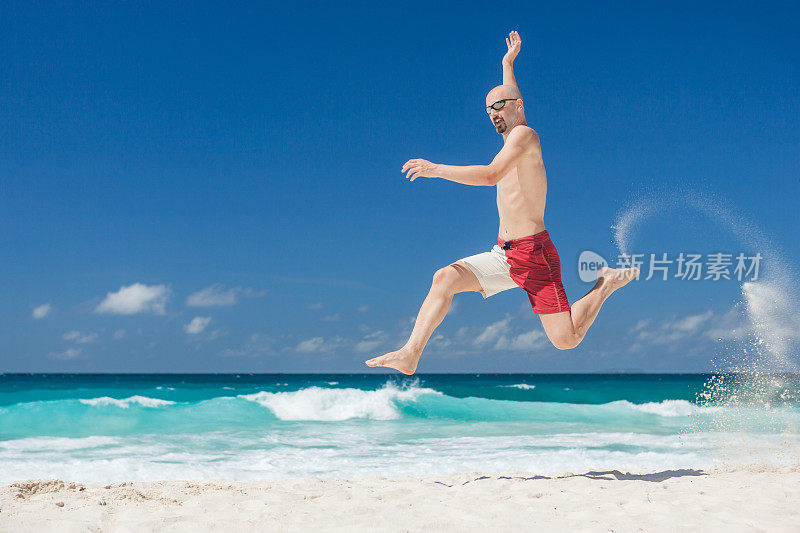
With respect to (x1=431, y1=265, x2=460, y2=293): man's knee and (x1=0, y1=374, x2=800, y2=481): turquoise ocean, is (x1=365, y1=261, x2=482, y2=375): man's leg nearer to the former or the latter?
(x1=431, y1=265, x2=460, y2=293): man's knee

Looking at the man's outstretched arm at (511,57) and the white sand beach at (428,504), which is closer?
the white sand beach at (428,504)

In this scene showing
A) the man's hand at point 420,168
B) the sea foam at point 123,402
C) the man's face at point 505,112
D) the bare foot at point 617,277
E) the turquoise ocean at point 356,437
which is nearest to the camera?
the man's hand at point 420,168

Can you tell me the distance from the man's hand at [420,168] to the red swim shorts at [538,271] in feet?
3.75

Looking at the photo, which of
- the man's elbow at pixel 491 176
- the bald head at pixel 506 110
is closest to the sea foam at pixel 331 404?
the bald head at pixel 506 110

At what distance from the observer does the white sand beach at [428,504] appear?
4371 millimetres

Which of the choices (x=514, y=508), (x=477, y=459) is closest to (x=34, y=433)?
(x=477, y=459)

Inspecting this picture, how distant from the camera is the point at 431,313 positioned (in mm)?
4895

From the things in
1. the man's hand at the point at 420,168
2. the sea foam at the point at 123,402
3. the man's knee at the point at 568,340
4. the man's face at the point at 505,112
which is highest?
the man's face at the point at 505,112

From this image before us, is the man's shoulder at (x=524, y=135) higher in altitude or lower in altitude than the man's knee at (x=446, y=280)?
higher

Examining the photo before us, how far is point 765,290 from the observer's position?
23.4 feet

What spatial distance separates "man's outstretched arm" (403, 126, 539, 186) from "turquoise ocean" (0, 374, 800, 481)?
4051 mm

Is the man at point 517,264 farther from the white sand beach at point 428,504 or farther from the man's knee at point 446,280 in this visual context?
the white sand beach at point 428,504

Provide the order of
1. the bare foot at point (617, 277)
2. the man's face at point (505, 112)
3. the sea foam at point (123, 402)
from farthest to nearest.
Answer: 1. the sea foam at point (123, 402)
2. the bare foot at point (617, 277)
3. the man's face at point (505, 112)

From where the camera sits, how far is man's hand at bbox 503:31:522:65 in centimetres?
542
